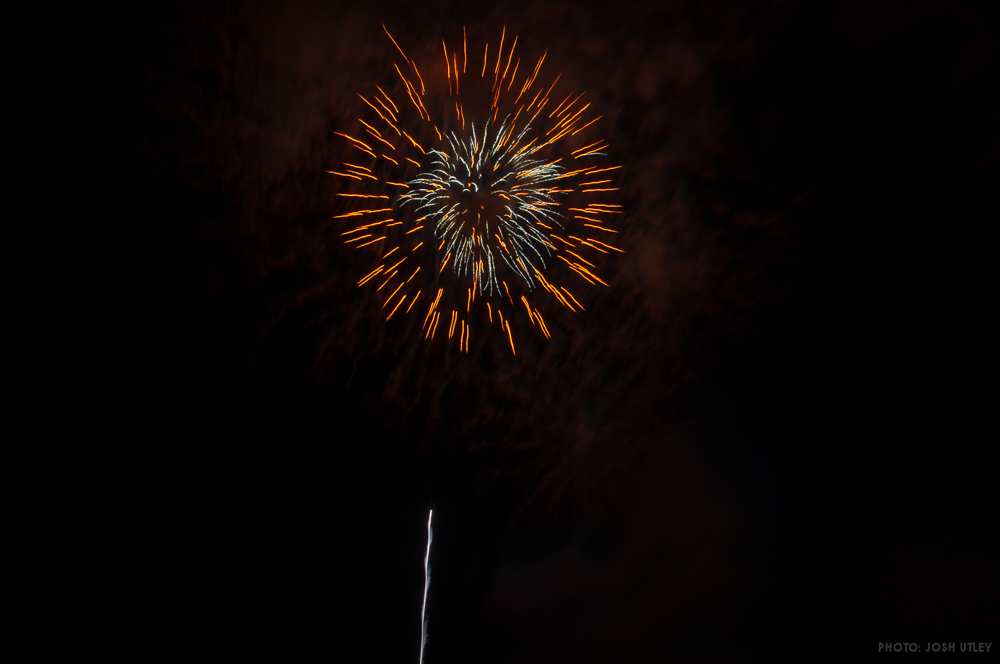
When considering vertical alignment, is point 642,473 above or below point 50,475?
above

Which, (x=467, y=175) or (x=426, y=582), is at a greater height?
(x=467, y=175)

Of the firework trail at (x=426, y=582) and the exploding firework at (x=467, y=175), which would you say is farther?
the firework trail at (x=426, y=582)

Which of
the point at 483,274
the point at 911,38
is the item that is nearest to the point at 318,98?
the point at 483,274

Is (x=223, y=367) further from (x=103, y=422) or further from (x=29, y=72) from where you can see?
(x=29, y=72)

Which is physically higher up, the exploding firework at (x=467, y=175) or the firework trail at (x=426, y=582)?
the exploding firework at (x=467, y=175)

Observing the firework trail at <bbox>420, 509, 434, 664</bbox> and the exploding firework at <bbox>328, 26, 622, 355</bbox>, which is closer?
the exploding firework at <bbox>328, 26, 622, 355</bbox>

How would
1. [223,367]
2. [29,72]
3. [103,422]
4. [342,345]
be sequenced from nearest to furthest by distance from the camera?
[29,72] → [103,422] → [223,367] → [342,345]

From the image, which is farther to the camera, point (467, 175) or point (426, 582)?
point (426, 582)

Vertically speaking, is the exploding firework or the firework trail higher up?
the exploding firework
